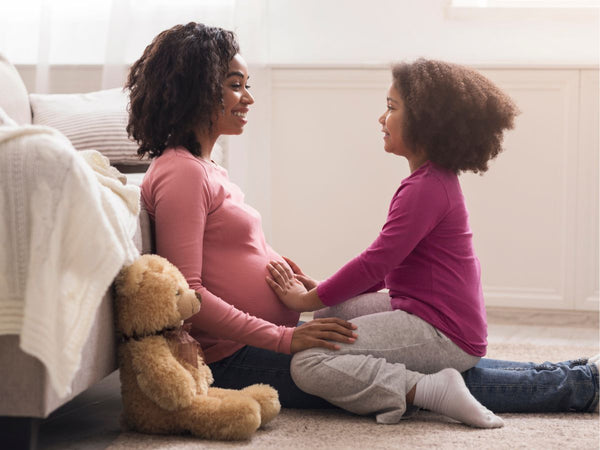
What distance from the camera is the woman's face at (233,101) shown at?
1.63m

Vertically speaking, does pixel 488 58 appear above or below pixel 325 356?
above

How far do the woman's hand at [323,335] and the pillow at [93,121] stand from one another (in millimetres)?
824

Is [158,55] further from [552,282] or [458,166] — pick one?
[552,282]

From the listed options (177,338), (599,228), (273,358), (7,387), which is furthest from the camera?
(599,228)

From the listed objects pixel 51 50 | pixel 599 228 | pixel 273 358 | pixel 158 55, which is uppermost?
pixel 51 50

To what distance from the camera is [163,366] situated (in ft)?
4.27

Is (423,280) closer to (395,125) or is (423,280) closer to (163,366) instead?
(395,125)

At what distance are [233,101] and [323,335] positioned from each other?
519 millimetres

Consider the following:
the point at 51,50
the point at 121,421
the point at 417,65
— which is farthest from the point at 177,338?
the point at 51,50

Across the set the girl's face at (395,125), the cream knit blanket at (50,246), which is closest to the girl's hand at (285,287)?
the girl's face at (395,125)

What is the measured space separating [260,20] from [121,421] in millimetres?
1738

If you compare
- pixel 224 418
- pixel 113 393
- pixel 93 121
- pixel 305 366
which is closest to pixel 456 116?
pixel 305 366

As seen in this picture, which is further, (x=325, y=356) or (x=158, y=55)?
(x=158, y=55)

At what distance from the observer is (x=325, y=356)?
145cm
